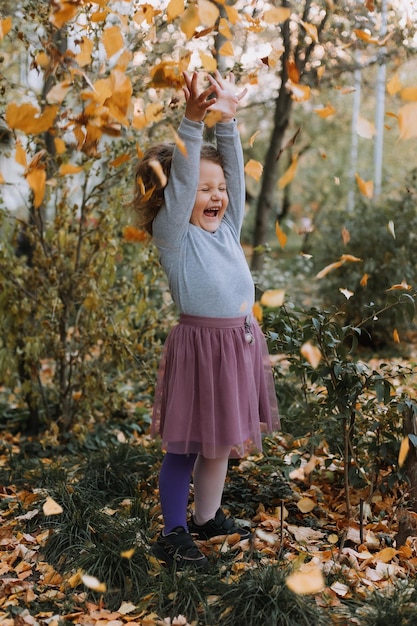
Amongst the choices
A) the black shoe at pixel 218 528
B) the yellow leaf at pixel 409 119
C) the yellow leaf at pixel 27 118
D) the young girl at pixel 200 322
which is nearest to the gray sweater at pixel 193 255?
the young girl at pixel 200 322

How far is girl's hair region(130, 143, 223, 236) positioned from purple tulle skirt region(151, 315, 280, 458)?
1.34 feet

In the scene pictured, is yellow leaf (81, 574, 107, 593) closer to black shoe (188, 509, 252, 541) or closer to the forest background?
the forest background

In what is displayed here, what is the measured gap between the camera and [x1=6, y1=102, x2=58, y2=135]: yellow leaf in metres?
1.98

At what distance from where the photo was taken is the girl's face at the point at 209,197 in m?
2.34

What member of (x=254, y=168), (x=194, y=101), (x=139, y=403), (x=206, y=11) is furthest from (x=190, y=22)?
(x=139, y=403)

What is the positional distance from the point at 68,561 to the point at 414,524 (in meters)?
1.22

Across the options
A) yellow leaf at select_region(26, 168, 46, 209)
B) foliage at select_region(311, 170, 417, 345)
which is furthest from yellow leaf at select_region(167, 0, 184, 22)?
foliage at select_region(311, 170, 417, 345)

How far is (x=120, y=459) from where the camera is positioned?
320 cm

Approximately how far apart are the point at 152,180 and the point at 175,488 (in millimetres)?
1083

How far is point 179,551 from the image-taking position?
230 centimetres

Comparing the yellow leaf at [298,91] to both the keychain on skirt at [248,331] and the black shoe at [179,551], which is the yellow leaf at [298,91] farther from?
the black shoe at [179,551]

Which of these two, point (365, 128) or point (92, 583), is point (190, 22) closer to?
point (365, 128)

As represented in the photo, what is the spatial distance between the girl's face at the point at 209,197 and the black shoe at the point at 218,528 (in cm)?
109

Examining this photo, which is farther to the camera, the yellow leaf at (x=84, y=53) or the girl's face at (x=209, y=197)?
the yellow leaf at (x=84, y=53)
